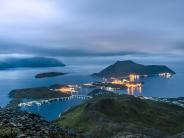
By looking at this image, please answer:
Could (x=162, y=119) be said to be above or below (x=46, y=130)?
below

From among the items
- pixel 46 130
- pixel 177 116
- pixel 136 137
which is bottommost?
pixel 177 116

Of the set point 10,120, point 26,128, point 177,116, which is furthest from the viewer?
point 177,116

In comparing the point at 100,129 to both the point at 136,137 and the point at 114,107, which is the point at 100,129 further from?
the point at 114,107

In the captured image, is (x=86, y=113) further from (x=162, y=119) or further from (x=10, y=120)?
(x=10, y=120)

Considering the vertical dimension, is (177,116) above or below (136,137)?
below

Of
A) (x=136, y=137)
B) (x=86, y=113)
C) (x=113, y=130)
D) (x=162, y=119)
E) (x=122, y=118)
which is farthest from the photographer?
(x=162, y=119)

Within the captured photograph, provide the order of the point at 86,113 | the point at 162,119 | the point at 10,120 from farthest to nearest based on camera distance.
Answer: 1. the point at 162,119
2. the point at 86,113
3. the point at 10,120

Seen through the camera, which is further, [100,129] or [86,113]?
[86,113]

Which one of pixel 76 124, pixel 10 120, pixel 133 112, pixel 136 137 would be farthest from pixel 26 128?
pixel 133 112

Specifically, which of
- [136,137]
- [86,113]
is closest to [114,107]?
[86,113]
